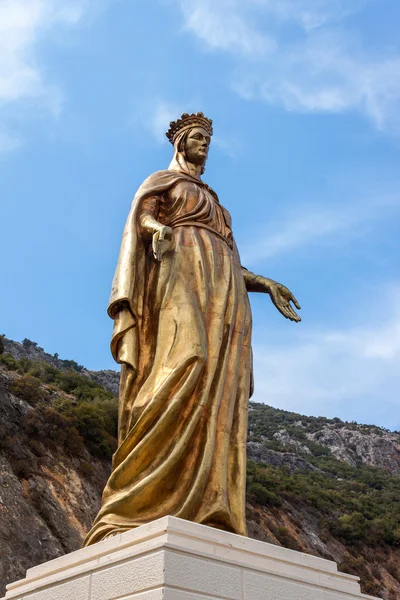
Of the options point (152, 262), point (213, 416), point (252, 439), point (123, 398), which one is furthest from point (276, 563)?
point (252, 439)

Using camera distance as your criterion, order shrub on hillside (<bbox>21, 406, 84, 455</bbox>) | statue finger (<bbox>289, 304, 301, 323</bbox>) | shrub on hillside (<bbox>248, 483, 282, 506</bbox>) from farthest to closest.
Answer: shrub on hillside (<bbox>248, 483, 282, 506</bbox>), shrub on hillside (<bbox>21, 406, 84, 455</bbox>), statue finger (<bbox>289, 304, 301, 323</bbox>)

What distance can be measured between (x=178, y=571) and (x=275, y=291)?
328cm

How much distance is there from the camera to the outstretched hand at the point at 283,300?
650 cm

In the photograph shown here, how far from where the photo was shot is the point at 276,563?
4.48 meters

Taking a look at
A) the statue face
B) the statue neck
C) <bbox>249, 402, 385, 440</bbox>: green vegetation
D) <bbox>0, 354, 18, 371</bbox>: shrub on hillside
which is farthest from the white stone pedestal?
<bbox>249, 402, 385, 440</bbox>: green vegetation

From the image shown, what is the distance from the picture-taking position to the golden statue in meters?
4.80

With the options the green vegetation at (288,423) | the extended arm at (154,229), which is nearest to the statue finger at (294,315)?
the extended arm at (154,229)

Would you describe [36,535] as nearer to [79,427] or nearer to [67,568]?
[79,427]

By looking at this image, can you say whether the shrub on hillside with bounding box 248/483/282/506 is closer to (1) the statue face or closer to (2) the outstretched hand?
(2) the outstretched hand

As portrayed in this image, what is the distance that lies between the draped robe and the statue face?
1.09 ft

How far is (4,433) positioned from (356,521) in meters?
20.8

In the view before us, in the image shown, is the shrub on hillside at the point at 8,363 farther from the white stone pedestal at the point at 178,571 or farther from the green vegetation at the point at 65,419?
the white stone pedestal at the point at 178,571

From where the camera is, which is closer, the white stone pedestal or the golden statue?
the white stone pedestal

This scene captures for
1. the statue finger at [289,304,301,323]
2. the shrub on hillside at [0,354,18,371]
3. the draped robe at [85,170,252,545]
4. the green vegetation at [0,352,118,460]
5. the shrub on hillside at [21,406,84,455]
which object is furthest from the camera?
the shrub on hillside at [0,354,18,371]
